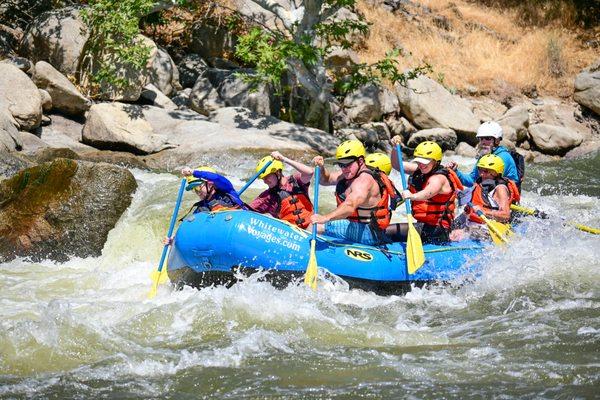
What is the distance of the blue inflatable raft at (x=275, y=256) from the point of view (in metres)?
7.11

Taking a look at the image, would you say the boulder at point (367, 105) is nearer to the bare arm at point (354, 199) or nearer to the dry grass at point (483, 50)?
the dry grass at point (483, 50)

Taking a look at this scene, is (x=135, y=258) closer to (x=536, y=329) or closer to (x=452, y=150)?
(x=536, y=329)

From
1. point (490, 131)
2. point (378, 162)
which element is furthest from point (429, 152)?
point (490, 131)

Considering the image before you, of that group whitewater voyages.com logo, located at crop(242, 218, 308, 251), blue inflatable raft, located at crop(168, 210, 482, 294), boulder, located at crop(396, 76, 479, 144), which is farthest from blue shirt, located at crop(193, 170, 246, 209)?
boulder, located at crop(396, 76, 479, 144)

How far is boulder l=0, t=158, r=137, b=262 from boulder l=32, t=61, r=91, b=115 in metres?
4.45

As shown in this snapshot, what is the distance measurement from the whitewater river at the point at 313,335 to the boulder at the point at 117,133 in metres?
4.42

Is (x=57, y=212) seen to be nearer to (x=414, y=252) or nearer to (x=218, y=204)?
(x=218, y=204)

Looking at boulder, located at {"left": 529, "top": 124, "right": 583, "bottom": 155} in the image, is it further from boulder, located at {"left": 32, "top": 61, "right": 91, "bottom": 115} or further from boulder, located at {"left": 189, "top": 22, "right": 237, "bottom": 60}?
boulder, located at {"left": 32, "top": 61, "right": 91, "bottom": 115}

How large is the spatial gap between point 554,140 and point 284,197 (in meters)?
9.88

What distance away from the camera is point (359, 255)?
734 cm

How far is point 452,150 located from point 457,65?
4346 millimetres

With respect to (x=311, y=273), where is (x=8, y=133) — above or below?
below

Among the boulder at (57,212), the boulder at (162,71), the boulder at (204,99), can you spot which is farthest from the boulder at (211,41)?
the boulder at (57,212)

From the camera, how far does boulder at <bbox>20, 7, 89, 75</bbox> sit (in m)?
15.0
